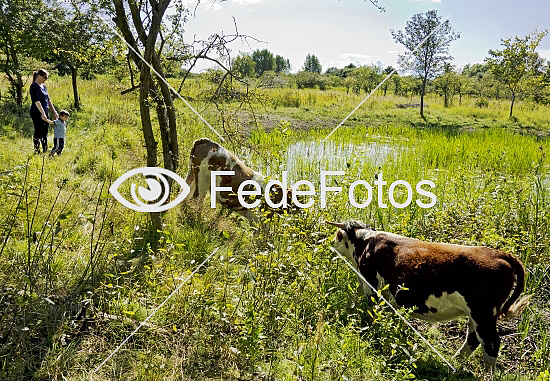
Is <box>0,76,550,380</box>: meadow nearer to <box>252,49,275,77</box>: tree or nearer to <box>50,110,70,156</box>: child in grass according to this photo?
<box>50,110,70,156</box>: child in grass

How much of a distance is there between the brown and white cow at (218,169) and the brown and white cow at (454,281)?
7.14 ft

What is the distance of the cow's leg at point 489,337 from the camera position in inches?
120

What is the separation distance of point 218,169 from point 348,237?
2367 millimetres

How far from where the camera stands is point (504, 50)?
2105 cm

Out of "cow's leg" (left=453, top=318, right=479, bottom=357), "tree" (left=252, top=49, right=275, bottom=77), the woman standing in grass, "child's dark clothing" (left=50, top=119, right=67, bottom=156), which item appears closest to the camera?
"cow's leg" (left=453, top=318, right=479, bottom=357)

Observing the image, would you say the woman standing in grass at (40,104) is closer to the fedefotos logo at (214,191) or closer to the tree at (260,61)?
the fedefotos logo at (214,191)

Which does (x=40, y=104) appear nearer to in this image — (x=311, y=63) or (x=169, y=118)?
(x=169, y=118)

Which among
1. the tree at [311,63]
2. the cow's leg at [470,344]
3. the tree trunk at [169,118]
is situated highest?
the tree at [311,63]

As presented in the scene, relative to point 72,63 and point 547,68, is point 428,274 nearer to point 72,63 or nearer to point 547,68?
point 72,63

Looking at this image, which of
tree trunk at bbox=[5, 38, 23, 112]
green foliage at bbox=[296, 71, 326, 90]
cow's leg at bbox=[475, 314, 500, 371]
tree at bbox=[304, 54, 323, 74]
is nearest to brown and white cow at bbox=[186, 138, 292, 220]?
cow's leg at bbox=[475, 314, 500, 371]

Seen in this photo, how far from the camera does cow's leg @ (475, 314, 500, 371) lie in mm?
3059

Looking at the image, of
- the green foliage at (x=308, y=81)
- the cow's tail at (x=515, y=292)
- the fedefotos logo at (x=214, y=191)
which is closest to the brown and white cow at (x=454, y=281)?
the cow's tail at (x=515, y=292)

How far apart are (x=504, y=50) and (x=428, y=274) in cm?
2238

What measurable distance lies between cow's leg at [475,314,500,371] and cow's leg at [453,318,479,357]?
9 centimetres
